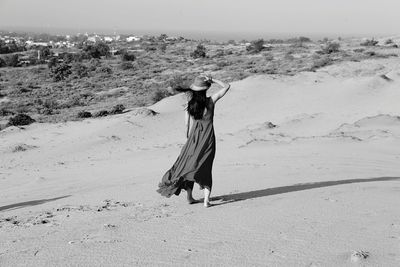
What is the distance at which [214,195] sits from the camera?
7012 millimetres

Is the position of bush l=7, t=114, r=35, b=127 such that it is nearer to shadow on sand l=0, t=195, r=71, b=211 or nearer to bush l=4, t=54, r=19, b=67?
shadow on sand l=0, t=195, r=71, b=211

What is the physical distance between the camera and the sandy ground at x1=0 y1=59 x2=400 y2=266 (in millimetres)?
4355

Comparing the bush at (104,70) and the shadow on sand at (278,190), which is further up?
the shadow on sand at (278,190)

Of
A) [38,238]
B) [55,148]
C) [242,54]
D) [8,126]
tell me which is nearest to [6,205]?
[38,238]

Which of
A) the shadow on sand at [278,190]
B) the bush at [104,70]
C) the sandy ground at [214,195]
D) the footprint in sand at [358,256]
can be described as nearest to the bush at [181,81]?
the bush at [104,70]

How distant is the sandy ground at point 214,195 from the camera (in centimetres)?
436

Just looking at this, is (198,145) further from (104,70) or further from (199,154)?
(104,70)

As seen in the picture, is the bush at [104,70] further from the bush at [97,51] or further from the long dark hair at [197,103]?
the long dark hair at [197,103]

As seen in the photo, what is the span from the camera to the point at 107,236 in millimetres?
4766

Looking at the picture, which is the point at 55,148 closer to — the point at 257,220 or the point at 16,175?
the point at 16,175

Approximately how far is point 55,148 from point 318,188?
375 inches

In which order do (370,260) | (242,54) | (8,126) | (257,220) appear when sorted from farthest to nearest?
(242,54)
(8,126)
(257,220)
(370,260)

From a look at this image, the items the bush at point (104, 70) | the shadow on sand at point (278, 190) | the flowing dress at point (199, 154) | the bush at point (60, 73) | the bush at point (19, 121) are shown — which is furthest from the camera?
the bush at point (104, 70)

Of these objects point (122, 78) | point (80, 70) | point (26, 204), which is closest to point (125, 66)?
point (80, 70)
